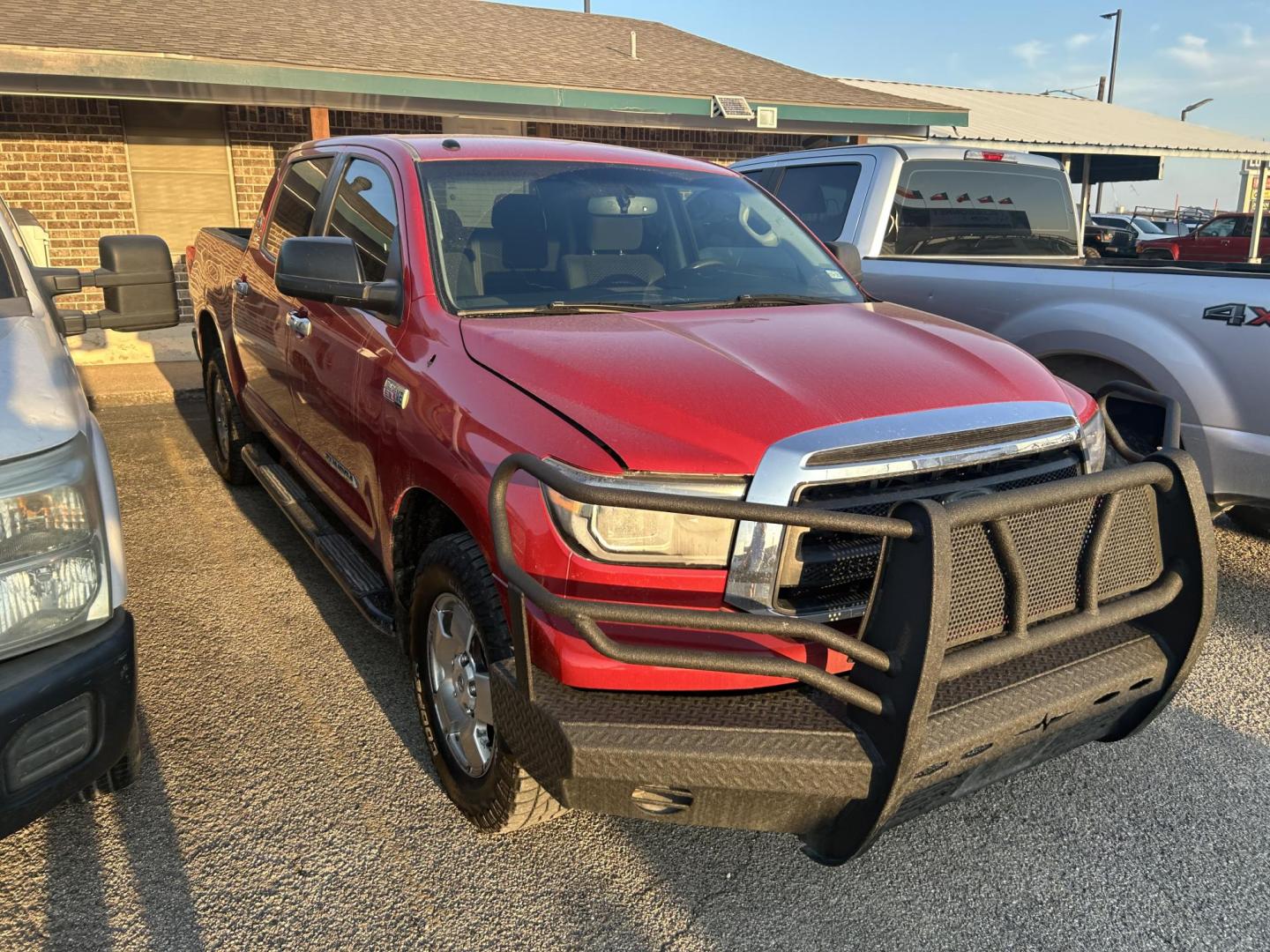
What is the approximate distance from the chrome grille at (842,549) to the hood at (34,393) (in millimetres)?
1636

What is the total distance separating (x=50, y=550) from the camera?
6.98 feet

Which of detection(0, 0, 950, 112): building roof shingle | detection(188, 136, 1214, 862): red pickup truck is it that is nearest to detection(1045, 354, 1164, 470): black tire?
detection(188, 136, 1214, 862): red pickup truck

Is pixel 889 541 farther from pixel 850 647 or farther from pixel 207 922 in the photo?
pixel 207 922

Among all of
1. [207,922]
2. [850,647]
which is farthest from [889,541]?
[207,922]

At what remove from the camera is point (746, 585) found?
2.21m

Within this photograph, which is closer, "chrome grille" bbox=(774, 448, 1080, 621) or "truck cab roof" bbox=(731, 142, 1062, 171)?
"chrome grille" bbox=(774, 448, 1080, 621)

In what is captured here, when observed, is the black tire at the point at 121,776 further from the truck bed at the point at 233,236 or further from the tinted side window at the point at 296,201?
the truck bed at the point at 233,236

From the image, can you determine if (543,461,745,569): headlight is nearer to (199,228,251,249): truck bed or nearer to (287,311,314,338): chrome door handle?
(287,311,314,338): chrome door handle

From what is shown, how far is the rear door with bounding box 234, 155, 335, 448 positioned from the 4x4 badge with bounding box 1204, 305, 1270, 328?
3651 millimetres

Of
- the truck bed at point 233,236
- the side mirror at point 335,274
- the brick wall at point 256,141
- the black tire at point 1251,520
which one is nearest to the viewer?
the side mirror at point 335,274

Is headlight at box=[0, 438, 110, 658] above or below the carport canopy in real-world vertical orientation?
below

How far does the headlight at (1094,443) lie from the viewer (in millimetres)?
2713

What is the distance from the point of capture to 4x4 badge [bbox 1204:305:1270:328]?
12.2 ft

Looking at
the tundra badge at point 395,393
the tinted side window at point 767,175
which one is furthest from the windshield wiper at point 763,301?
the tinted side window at point 767,175
